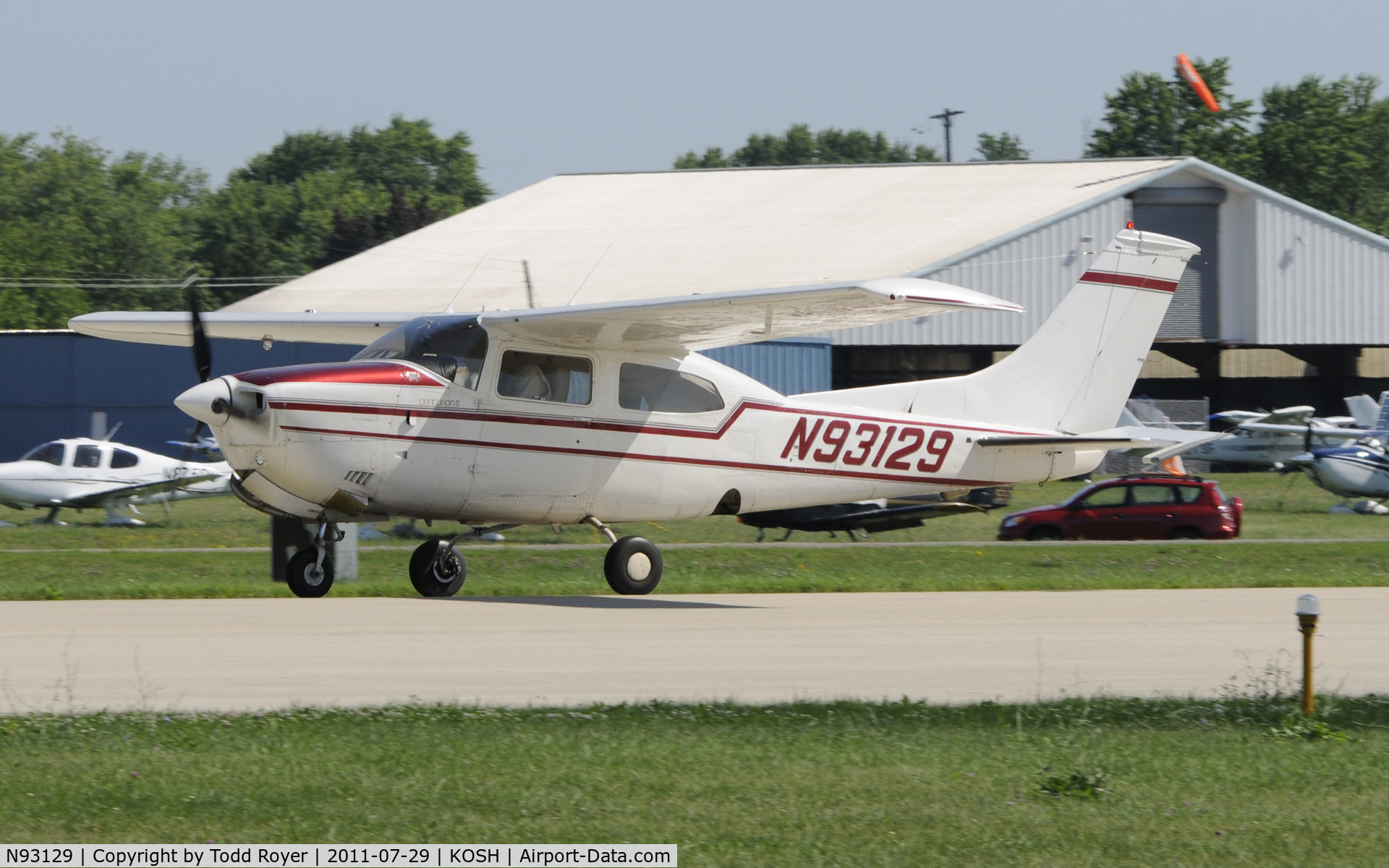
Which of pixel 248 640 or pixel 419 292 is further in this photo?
pixel 419 292

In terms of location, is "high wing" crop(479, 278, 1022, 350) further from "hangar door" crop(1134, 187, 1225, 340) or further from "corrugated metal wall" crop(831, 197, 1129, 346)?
"hangar door" crop(1134, 187, 1225, 340)

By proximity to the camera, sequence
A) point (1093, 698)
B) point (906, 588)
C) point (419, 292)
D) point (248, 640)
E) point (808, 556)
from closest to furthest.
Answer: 1. point (1093, 698)
2. point (248, 640)
3. point (906, 588)
4. point (808, 556)
5. point (419, 292)

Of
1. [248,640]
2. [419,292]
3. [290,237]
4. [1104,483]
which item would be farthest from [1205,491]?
[290,237]

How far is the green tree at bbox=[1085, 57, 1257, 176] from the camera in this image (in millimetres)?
96562

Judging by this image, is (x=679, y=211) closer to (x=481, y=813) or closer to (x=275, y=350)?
(x=275, y=350)

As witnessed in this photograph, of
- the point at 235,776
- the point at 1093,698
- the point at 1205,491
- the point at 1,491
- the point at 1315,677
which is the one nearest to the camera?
the point at 235,776

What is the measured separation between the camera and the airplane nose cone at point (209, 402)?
42.9 ft

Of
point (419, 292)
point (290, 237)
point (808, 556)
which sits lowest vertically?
point (808, 556)

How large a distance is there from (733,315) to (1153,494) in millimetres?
16809

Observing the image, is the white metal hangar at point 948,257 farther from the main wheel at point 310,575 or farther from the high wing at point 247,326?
the main wheel at point 310,575

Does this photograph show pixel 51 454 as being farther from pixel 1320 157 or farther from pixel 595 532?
pixel 1320 157

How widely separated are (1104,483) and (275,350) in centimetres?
2349

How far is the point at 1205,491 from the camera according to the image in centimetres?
2848

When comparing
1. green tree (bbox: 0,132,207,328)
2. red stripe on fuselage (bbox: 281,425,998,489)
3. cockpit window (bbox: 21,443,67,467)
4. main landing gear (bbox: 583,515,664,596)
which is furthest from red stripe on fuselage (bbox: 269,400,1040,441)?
green tree (bbox: 0,132,207,328)
